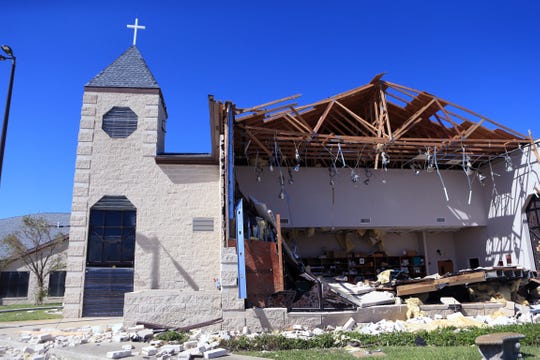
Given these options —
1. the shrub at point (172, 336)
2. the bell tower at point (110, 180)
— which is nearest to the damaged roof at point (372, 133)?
the bell tower at point (110, 180)

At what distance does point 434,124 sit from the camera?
683 inches

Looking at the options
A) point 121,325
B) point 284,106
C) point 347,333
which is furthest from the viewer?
point 284,106

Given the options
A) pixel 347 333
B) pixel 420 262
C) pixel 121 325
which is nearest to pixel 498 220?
pixel 420 262

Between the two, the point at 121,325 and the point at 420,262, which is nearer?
the point at 121,325

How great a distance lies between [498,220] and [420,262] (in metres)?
3.91

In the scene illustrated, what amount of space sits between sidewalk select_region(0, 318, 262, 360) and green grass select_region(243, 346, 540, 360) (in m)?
0.83

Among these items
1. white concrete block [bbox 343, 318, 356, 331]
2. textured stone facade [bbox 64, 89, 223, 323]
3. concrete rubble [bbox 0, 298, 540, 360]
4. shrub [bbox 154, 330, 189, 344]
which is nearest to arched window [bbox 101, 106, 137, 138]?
textured stone facade [bbox 64, 89, 223, 323]

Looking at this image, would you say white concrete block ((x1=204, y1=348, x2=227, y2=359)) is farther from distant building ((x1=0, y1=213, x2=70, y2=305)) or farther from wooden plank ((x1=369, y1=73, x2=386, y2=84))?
distant building ((x1=0, y1=213, x2=70, y2=305))

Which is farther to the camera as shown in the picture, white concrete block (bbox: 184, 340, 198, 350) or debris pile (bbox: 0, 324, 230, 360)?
white concrete block (bbox: 184, 340, 198, 350)

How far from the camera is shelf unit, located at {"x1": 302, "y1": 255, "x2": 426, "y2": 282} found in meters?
18.8

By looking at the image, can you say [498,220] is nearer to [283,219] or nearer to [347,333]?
[283,219]

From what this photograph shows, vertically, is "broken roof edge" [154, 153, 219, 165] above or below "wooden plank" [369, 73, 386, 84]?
below

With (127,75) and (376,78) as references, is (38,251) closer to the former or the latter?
(127,75)

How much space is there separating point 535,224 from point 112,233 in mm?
15812
